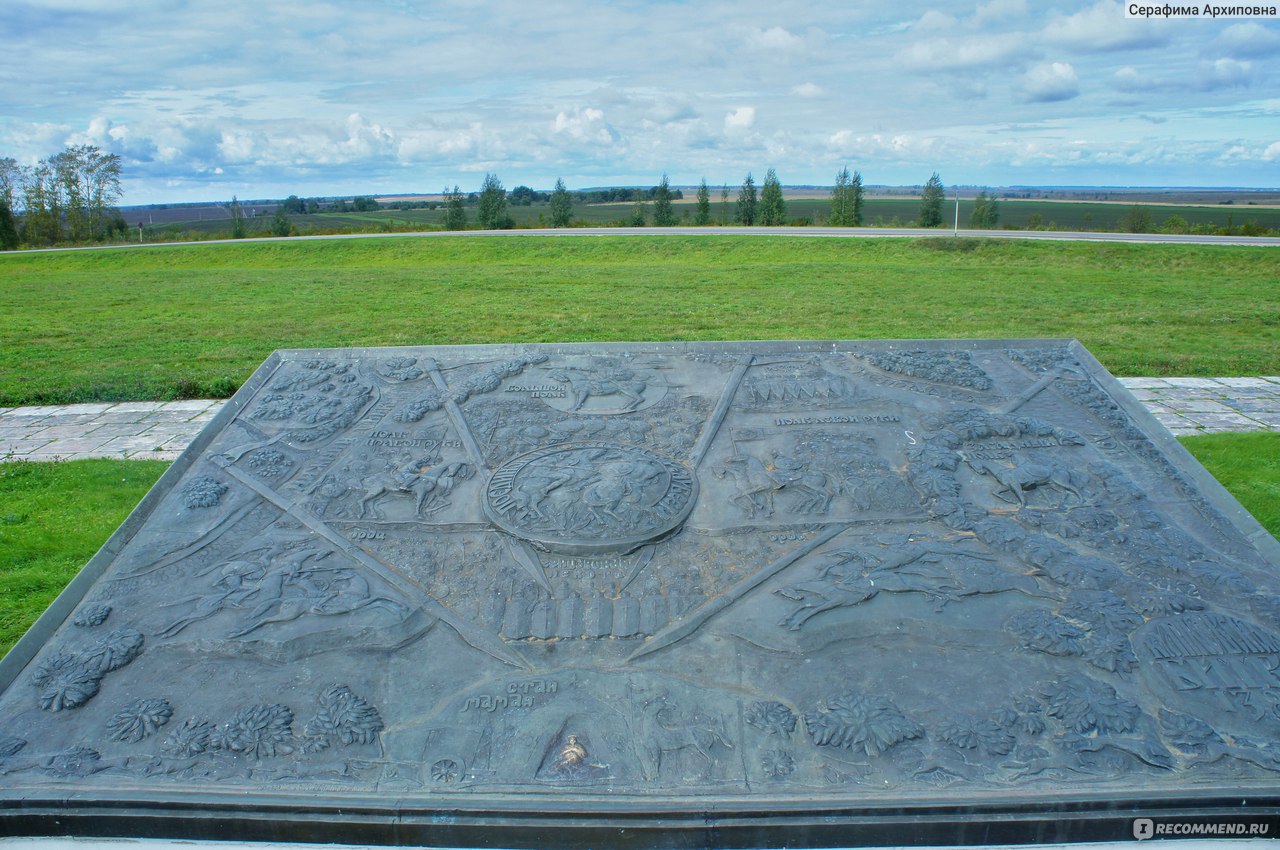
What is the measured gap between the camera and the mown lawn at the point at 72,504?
4.97m

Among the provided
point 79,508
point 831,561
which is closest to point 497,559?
point 831,561

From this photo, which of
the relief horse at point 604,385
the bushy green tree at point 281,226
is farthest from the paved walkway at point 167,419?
the bushy green tree at point 281,226

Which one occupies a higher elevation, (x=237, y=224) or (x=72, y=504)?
(x=237, y=224)

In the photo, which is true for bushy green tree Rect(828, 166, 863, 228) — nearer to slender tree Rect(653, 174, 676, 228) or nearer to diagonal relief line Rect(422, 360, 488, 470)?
slender tree Rect(653, 174, 676, 228)

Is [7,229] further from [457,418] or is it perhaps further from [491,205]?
[457,418]

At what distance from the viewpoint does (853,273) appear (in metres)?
17.4

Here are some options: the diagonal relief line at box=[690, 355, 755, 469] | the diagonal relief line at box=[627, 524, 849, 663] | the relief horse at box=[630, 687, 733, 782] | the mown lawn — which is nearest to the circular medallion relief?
the diagonal relief line at box=[690, 355, 755, 469]

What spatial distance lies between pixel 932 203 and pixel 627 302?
21531mm

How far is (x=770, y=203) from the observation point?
105 ft

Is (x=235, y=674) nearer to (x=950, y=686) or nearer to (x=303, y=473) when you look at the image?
(x=303, y=473)

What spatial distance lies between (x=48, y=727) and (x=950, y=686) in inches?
135

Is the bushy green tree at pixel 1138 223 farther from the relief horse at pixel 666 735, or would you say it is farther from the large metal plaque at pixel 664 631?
the relief horse at pixel 666 735

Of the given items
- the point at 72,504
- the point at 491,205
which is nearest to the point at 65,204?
the point at 491,205

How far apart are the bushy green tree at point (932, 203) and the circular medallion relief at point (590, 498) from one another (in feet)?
95.9
